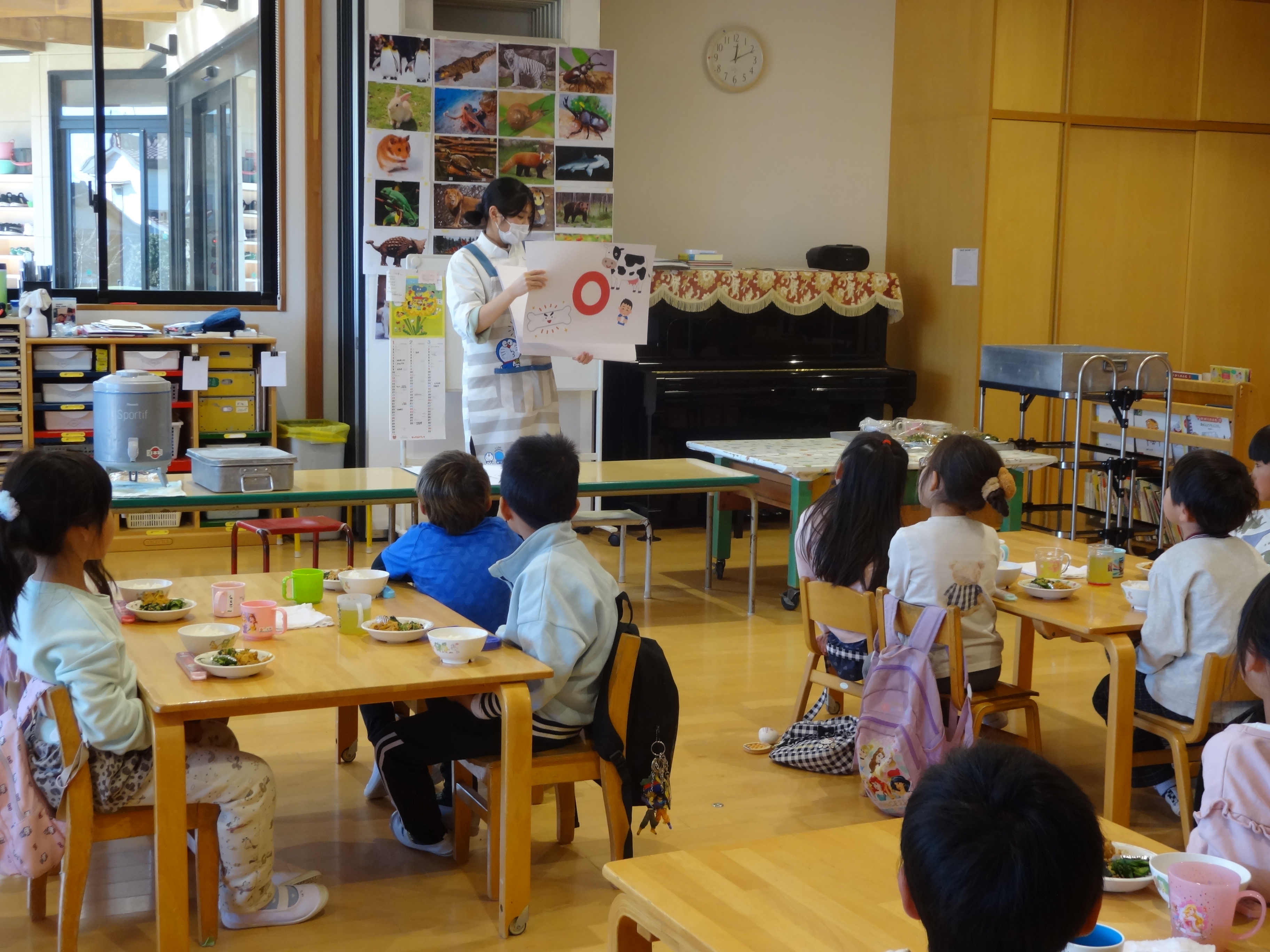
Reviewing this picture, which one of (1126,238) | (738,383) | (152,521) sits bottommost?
(152,521)

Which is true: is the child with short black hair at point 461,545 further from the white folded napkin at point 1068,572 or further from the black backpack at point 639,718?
the white folded napkin at point 1068,572

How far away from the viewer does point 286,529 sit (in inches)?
172

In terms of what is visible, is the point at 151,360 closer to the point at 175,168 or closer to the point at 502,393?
the point at 175,168

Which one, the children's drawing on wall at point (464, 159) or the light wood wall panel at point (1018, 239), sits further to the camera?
the light wood wall panel at point (1018, 239)

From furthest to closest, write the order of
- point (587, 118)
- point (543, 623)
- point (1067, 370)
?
point (587, 118) → point (1067, 370) → point (543, 623)

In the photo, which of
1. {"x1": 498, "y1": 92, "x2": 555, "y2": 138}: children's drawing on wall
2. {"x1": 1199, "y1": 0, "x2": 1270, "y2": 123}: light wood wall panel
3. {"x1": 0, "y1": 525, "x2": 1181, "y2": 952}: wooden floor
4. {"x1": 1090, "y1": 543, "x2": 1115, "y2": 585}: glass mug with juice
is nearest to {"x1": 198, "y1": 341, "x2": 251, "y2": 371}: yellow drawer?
{"x1": 498, "y1": 92, "x2": 555, "y2": 138}: children's drawing on wall

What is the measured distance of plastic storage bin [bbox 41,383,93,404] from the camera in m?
5.99

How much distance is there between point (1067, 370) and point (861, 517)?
2620mm

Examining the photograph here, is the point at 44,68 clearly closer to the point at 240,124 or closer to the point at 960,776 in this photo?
the point at 240,124

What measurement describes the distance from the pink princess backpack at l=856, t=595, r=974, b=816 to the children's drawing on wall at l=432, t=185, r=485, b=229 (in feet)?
12.5

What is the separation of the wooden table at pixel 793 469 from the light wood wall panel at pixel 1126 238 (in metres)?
2.18

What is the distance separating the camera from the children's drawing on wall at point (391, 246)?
623 centimetres

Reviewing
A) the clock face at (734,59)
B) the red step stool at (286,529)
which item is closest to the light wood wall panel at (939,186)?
the clock face at (734,59)

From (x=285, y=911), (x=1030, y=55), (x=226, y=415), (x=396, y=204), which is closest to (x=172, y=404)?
(x=226, y=415)
